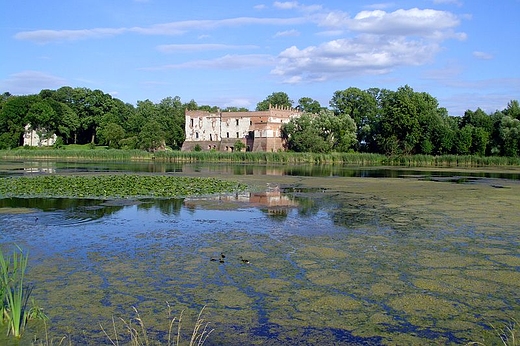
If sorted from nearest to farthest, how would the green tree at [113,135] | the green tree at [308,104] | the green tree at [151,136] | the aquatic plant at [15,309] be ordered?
the aquatic plant at [15,309] < the green tree at [151,136] < the green tree at [113,135] < the green tree at [308,104]

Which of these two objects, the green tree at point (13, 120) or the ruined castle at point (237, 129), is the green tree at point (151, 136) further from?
the green tree at point (13, 120)

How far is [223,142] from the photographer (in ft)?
265

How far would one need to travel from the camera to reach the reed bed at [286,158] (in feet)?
193

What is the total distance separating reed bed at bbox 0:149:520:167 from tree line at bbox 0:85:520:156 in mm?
4900

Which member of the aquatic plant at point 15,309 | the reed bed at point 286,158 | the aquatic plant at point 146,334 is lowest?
the aquatic plant at point 146,334

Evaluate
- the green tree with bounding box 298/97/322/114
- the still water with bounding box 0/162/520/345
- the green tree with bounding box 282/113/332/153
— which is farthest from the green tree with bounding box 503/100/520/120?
the still water with bounding box 0/162/520/345

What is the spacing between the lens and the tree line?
64938 mm

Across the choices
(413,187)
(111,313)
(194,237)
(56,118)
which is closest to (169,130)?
(56,118)

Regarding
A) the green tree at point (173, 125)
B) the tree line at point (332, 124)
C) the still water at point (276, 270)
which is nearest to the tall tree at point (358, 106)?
the tree line at point (332, 124)

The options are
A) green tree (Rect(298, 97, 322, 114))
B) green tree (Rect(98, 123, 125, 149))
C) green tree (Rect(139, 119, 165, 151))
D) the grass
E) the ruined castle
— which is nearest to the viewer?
the grass

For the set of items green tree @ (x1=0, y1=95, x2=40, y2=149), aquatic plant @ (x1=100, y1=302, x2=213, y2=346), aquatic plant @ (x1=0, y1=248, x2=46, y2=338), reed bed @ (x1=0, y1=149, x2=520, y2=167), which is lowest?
aquatic plant @ (x1=100, y1=302, x2=213, y2=346)

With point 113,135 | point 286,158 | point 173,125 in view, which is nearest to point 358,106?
point 286,158

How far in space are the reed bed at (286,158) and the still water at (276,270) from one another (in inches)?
1717

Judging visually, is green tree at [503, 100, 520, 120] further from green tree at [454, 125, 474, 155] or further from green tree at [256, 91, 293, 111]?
green tree at [256, 91, 293, 111]
